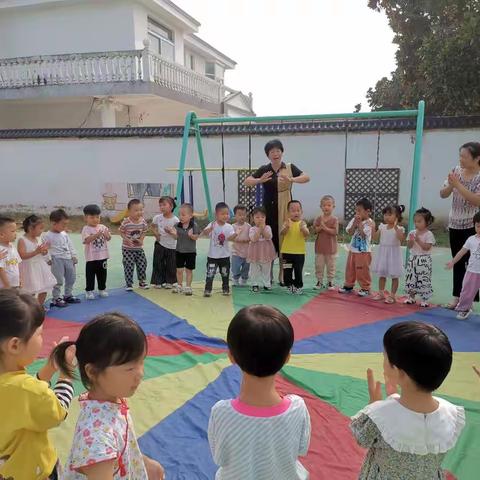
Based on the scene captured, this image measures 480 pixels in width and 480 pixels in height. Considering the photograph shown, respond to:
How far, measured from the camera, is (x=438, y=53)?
10.3 metres

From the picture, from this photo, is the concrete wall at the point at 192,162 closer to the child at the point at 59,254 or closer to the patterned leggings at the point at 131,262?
the patterned leggings at the point at 131,262

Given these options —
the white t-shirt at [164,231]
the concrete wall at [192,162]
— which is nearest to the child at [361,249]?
the white t-shirt at [164,231]

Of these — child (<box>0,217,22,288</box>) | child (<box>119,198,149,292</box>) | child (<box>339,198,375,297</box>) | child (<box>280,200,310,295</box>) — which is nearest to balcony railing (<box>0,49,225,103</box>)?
child (<box>119,198,149,292</box>)

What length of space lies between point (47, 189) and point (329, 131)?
337 inches

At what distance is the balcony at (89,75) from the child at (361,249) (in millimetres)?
10663

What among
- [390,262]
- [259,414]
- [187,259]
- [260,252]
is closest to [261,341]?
[259,414]

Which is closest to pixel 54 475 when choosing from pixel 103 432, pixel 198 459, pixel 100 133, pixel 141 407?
pixel 103 432

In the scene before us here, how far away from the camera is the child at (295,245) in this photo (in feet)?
20.0

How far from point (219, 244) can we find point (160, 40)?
14.0m

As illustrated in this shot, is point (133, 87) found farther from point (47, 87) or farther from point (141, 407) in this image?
point (141, 407)

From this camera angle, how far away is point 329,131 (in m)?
11.4

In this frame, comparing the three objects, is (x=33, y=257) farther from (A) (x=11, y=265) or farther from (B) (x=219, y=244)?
(B) (x=219, y=244)

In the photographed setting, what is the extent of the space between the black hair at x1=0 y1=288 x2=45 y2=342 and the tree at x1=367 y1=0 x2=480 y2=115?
10383mm

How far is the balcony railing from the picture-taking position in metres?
14.5
